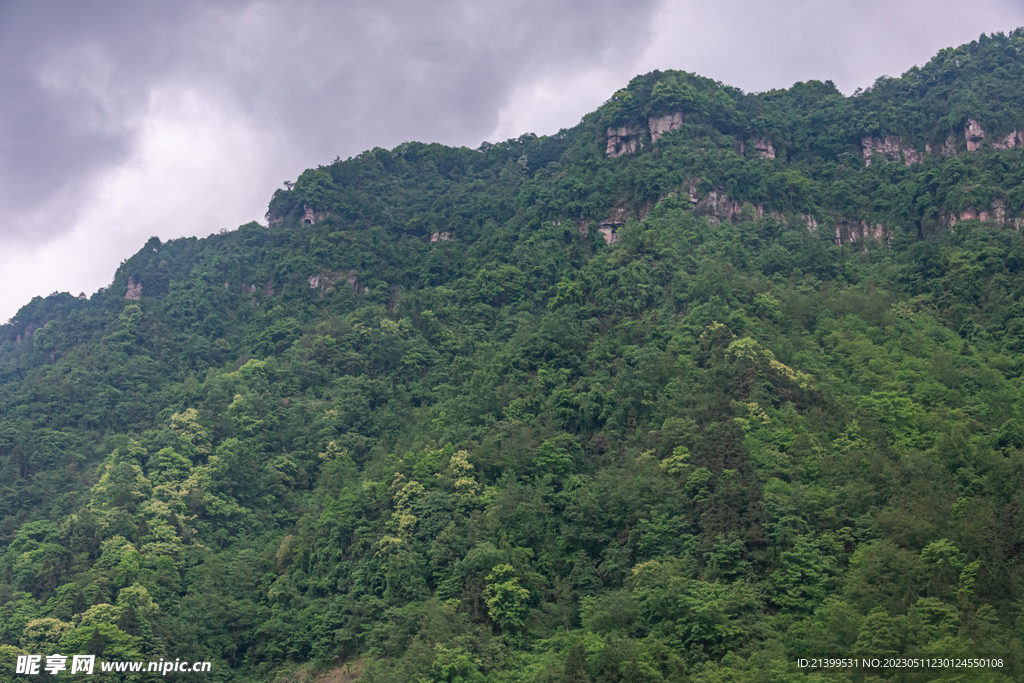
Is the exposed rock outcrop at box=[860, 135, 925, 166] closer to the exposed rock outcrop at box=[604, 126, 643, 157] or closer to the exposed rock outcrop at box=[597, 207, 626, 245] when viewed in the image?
the exposed rock outcrop at box=[604, 126, 643, 157]

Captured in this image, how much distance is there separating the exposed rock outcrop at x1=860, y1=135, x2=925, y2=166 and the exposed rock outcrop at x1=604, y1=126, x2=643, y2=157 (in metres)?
16.0

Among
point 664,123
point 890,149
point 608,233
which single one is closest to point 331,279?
point 608,233

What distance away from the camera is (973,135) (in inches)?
2381

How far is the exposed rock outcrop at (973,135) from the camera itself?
6028cm

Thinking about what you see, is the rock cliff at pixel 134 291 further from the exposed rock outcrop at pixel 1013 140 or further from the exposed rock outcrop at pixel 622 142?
the exposed rock outcrop at pixel 1013 140

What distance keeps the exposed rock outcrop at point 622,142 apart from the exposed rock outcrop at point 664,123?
117 cm

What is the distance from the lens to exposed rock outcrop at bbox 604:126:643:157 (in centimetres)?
6862

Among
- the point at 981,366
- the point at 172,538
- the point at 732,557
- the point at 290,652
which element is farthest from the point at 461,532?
the point at 981,366

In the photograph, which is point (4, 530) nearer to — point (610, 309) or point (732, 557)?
point (610, 309)

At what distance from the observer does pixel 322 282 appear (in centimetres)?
6675

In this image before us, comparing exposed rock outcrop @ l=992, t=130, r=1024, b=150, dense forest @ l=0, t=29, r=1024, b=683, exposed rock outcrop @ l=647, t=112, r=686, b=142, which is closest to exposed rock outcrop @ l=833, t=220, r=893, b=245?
dense forest @ l=0, t=29, r=1024, b=683

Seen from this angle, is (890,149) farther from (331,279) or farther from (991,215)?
(331,279)

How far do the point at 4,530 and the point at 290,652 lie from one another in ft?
67.7

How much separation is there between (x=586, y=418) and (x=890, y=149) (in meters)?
35.8
